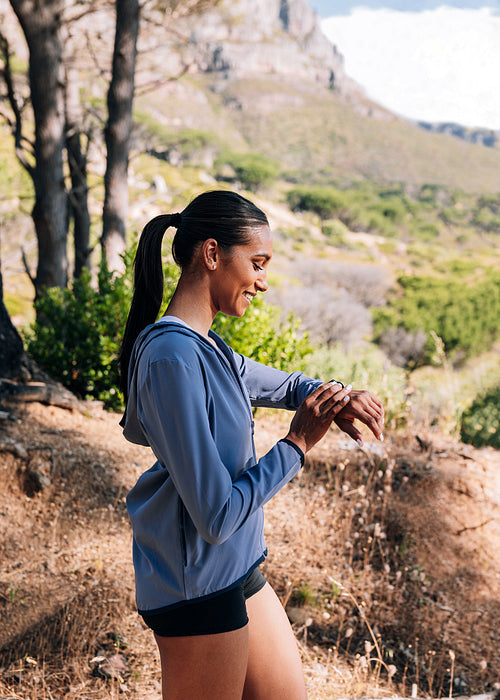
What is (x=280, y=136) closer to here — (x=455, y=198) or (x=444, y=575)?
(x=455, y=198)

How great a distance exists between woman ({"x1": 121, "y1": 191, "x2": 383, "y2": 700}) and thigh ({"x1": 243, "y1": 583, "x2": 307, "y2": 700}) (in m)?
0.17

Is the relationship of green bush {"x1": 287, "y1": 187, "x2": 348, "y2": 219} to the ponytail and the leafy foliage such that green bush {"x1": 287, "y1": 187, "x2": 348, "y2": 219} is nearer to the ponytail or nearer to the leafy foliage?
the leafy foliage

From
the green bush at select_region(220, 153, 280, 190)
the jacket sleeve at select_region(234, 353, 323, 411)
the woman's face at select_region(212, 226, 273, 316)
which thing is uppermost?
the woman's face at select_region(212, 226, 273, 316)

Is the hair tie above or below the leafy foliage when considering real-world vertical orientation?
above

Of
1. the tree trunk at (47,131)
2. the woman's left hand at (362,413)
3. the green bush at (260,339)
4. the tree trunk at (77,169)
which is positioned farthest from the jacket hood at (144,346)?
the tree trunk at (77,169)

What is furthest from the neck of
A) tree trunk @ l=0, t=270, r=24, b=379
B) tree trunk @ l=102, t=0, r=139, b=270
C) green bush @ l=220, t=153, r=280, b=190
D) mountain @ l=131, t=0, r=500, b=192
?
mountain @ l=131, t=0, r=500, b=192

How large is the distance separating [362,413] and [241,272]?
1.38ft

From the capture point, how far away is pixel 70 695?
2570 millimetres

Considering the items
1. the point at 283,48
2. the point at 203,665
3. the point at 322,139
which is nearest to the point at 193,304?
the point at 203,665

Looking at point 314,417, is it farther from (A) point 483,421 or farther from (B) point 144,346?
(A) point 483,421

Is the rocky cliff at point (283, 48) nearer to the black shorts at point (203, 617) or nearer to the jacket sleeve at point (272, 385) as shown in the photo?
the jacket sleeve at point (272, 385)

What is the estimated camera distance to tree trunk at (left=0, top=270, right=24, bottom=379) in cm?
422

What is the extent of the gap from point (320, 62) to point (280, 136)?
51564 millimetres

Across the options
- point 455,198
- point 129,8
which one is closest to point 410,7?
point 455,198
